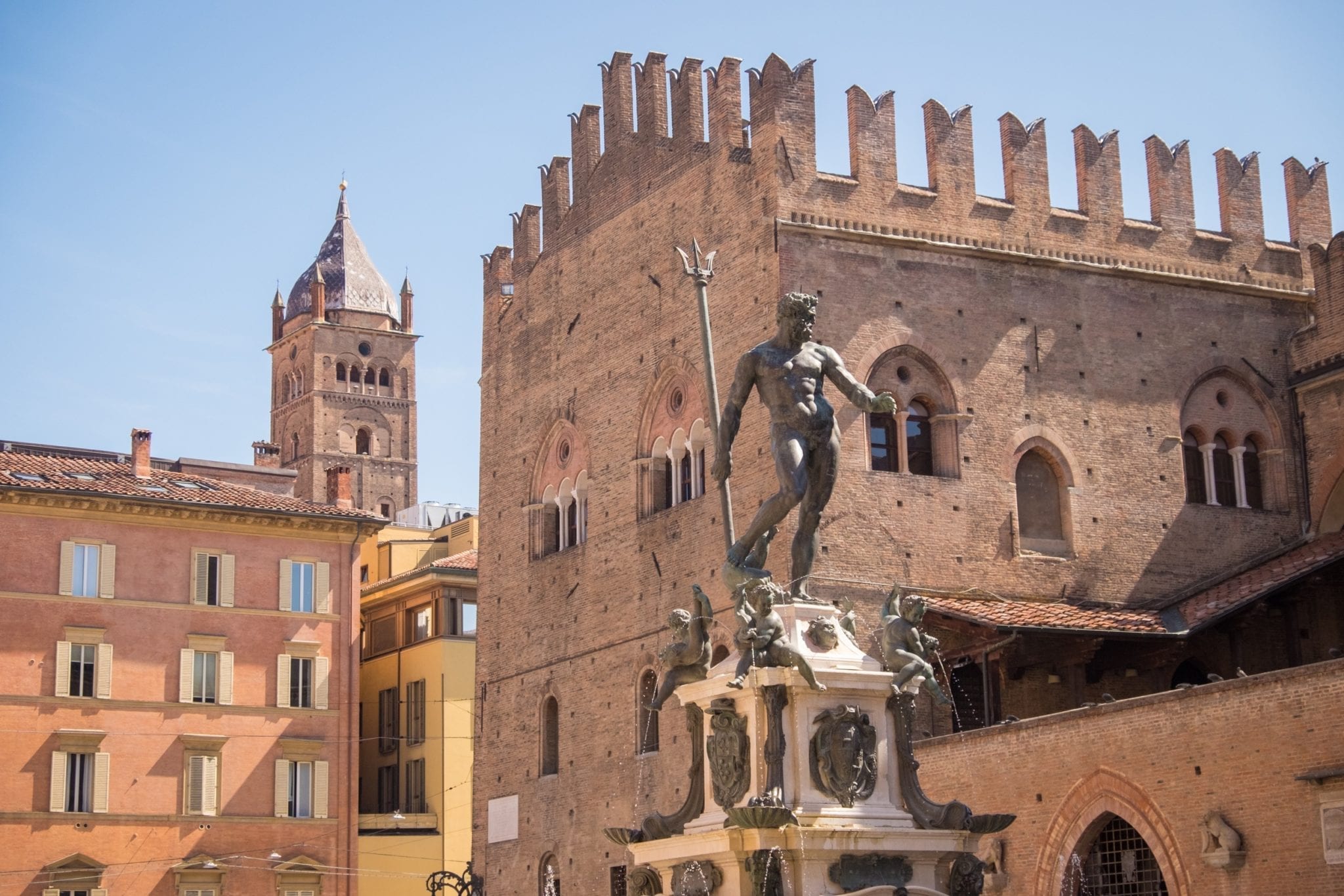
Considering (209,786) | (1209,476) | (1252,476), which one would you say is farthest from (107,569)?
(1252,476)

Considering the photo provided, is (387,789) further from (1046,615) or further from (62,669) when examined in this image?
(1046,615)

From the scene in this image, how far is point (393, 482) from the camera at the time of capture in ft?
278

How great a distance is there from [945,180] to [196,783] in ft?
59.0

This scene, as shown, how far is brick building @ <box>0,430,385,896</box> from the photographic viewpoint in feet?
116

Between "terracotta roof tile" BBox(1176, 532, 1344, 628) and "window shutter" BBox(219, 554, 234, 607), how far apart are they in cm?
1854

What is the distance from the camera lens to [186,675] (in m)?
36.9

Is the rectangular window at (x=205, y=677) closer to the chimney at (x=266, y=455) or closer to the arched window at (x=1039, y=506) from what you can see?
the arched window at (x=1039, y=506)

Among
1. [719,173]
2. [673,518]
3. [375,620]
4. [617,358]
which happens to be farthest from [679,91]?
[375,620]

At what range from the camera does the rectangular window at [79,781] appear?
35.4 m

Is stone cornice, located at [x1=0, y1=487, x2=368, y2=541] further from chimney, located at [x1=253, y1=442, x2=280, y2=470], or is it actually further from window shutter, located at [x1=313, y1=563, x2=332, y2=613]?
chimney, located at [x1=253, y1=442, x2=280, y2=470]

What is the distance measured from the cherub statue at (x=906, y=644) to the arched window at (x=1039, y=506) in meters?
15.3

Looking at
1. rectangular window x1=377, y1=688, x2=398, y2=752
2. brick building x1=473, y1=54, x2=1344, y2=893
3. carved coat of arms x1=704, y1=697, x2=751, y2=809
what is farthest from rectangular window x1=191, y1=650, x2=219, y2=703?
carved coat of arms x1=704, y1=697, x2=751, y2=809

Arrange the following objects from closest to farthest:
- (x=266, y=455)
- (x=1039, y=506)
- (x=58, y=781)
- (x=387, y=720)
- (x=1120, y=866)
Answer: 1. (x=1120, y=866)
2. (x=1039, y=506)
3. (x=58, y=781)
4. (x=387, y=720)
5. (x=266, y=455)

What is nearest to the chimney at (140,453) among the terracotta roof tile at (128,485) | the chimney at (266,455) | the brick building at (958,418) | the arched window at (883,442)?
the terracotta roof tile at (128,485)
